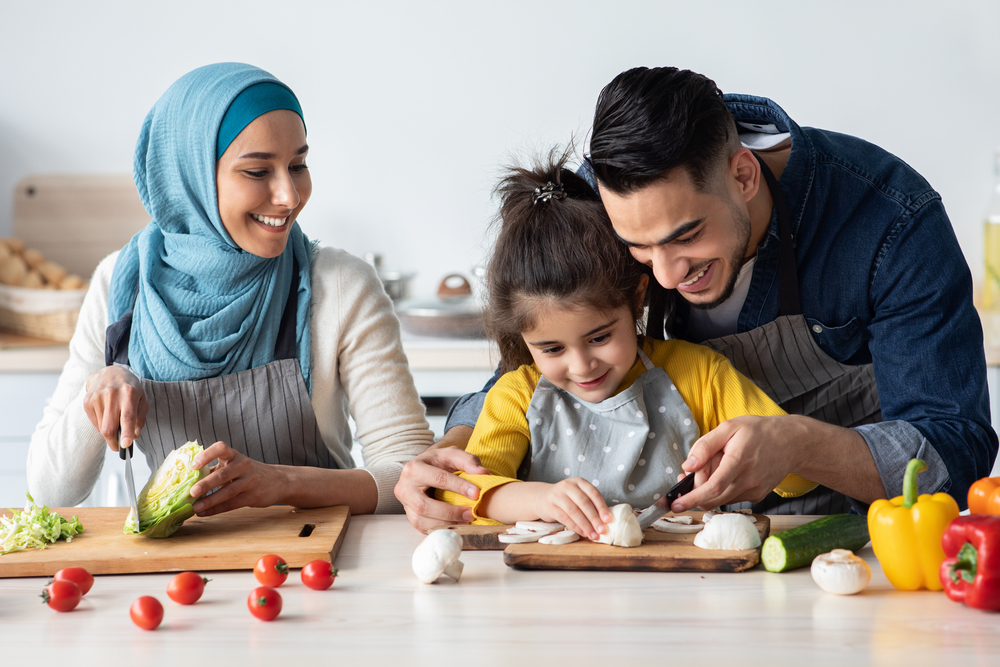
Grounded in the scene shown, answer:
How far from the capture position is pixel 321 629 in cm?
103

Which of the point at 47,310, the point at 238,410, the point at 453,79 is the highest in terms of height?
the point at 453,79

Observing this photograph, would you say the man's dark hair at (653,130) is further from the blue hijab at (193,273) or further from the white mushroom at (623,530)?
the blue hijab at (193,273)

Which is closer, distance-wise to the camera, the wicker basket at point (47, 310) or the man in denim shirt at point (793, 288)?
the man in denim shirt at point (793, 288)

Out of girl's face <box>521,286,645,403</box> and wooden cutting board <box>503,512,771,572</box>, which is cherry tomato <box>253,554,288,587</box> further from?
girl's face <box>521,286,645,403</box>

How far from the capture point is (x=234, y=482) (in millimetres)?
1459

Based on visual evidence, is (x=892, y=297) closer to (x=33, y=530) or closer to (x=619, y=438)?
(x=619, y=438)

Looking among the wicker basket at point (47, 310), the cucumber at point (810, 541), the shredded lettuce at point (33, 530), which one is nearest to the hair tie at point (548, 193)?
the cucumber at point (810, 541)

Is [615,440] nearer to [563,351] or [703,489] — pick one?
[563,351]

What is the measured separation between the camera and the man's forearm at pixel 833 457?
4.45 ft

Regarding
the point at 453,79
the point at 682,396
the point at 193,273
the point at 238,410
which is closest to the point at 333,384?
the point at 238,410

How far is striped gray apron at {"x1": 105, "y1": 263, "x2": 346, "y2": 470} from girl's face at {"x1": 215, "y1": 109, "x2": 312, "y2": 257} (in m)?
0.23

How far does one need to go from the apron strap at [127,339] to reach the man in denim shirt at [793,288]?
0.41 m

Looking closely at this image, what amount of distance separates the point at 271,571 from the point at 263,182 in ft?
2.78

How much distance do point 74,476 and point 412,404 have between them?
69 centimetres
